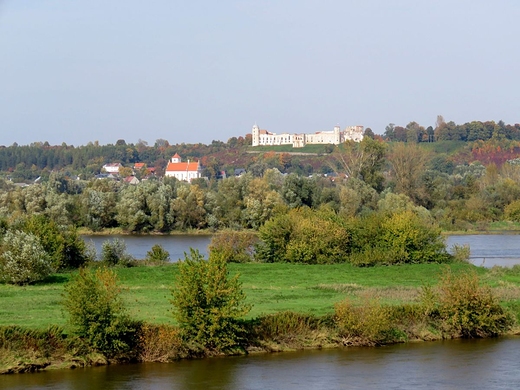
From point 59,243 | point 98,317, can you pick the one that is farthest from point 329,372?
point 59,243

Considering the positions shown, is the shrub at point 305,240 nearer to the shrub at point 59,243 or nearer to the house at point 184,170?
the shrub at point 59,243

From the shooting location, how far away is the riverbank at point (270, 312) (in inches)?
797

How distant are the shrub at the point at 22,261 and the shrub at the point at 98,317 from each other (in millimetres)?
8630

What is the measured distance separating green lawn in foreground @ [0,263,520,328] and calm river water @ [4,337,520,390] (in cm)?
185

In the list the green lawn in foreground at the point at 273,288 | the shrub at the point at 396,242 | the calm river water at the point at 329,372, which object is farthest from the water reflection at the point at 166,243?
the calm river water at the point at 329,372

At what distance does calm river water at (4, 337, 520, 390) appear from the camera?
1917 centimetres

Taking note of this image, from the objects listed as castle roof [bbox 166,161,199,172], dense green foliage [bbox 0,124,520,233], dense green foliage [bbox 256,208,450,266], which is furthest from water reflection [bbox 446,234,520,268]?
castle roof [bbox 166,161,199,172]

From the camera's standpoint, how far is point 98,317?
20.3 meters

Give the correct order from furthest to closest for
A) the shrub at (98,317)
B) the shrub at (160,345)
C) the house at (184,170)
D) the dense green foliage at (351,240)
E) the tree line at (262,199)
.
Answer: the house at (184,170) < the tree line at (262,199) < the dense green foliage at (351,240) < the shrub at (160,345) < the shrub at (98,317)

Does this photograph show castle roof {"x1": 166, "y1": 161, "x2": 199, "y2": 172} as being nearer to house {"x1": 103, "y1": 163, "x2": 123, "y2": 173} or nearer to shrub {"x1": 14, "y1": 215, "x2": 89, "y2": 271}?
house {"x1": 103, "y1": 163, "x2": 123, "y2": 173}

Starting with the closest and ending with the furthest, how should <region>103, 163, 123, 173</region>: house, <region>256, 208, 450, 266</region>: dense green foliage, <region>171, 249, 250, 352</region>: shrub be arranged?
<region>171, 249, 250, 352</region>: shrub → <region>256, 208, 450, 266</region>: dense green foliage → <region>103, 163, 123, 173</region>: house

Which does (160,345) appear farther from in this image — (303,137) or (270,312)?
(303,137)

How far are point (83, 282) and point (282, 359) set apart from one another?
5355 millimetres

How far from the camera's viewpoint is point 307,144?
550 feet
